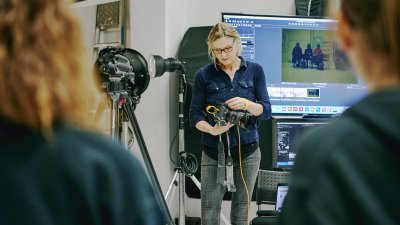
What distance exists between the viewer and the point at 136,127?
7.50ft

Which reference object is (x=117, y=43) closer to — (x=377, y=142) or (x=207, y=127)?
(x=207, y=127)

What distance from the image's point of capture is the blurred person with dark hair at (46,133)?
644mm

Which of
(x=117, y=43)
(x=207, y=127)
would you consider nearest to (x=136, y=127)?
(x=207, y=127)

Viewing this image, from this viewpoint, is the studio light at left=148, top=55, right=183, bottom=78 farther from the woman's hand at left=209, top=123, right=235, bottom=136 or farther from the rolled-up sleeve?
the woman's hand at left=209, top=123, right=235, bottom=136

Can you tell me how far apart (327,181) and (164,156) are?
11.2 feet

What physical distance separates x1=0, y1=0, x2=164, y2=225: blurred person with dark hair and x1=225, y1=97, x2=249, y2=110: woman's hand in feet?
6.59

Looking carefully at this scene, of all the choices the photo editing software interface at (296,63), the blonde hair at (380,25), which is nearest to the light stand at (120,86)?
the photo editing software interface at (296,63)

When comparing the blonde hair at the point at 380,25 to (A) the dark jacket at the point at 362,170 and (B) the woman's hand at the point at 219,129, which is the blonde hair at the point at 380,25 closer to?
(A) the dark jacket at the point at 362,170

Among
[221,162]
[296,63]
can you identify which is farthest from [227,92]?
[296,63]

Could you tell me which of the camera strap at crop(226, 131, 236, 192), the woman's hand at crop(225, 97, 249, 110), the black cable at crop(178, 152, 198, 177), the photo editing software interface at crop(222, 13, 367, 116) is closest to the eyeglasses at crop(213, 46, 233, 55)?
the woman's hand at crop(225, 97, 249, 110)

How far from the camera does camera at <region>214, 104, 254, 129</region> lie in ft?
8.70

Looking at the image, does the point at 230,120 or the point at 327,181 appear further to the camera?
the point at 230,120

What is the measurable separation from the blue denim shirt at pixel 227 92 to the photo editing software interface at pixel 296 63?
935 mm

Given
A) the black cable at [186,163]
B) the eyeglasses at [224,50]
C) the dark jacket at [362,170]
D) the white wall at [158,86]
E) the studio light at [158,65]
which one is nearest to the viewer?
the dark jacket at [362,170]
